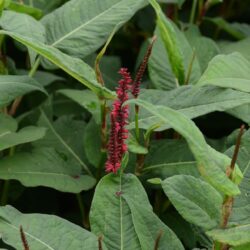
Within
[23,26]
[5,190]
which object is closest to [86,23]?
[23,26]

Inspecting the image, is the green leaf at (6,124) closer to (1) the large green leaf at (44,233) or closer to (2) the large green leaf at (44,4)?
(1) the large green leaf at (44,233)

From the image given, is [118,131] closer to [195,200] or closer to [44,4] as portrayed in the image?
[195,200]

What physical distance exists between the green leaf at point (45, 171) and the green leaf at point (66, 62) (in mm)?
202

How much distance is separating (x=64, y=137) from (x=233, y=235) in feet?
2.04

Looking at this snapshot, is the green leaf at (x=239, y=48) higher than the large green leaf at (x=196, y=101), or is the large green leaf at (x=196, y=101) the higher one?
the large green leaf at (x=196, y=101)

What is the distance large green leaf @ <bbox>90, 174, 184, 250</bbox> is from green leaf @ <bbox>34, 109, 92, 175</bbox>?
353 mm

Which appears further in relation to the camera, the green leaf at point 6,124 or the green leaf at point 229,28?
the green leaf at point 229,28

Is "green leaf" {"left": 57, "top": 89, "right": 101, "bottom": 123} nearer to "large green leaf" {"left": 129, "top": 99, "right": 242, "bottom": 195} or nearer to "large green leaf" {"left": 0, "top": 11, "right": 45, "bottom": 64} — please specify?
"large green leaf" {"left": 0, "top": 11, "right": 45, "bottom": 64}

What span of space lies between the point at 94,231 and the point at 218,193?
0.20 metres

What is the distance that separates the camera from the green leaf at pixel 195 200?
841 mm

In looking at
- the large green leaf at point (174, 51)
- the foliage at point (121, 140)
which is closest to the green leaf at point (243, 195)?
the foliage at point (121, 140)

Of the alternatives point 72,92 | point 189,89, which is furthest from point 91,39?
point 189,89

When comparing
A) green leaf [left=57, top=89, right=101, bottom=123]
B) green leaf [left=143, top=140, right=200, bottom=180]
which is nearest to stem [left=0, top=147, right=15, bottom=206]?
green leaf [left=57, top=89, right=101, bottom=123]

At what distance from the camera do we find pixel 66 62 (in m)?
1.00
